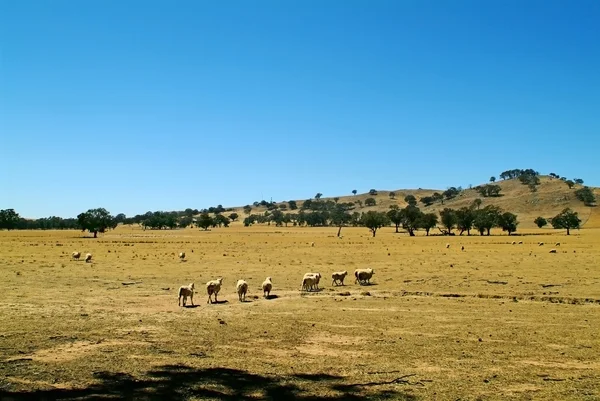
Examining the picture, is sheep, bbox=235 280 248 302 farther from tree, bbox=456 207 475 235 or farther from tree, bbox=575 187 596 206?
tree, bbox=575 187 596 206

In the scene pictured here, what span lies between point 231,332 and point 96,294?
11.7m

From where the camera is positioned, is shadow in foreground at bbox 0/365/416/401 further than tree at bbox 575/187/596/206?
No

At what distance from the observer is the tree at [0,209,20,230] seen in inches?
7106

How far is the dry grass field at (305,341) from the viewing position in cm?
1067

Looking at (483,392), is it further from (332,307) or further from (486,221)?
(486,221)

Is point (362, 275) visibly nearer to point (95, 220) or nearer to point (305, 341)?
point (305, 341)

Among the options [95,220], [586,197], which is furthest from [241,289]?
[586,197]

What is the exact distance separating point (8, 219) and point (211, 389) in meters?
200

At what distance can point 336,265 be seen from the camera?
4234 cm

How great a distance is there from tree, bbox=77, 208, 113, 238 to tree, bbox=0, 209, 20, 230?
280 feet

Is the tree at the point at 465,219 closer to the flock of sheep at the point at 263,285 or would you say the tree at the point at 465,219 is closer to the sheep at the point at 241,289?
the flock of sheep at the point at 263,285

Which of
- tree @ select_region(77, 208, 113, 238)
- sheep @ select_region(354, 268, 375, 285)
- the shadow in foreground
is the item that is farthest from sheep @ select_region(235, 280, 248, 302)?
tree @ select_region(77, 208, 113, 238)

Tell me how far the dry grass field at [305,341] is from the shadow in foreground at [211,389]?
0.04 m

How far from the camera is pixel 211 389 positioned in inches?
411
